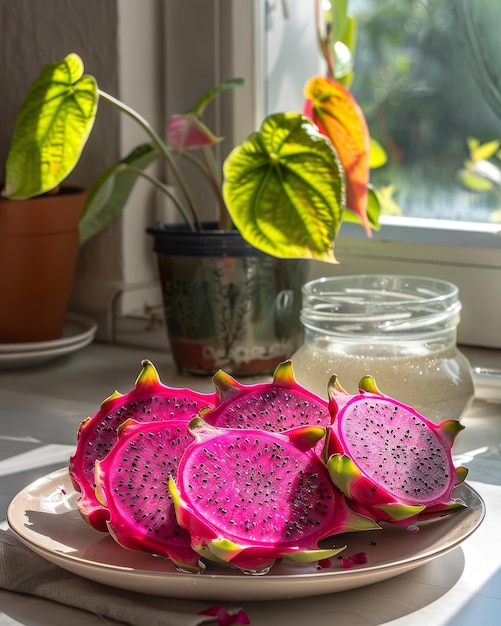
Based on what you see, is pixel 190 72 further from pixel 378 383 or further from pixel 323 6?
pixel 378 383

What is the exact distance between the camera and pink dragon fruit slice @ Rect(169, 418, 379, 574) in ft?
1.87

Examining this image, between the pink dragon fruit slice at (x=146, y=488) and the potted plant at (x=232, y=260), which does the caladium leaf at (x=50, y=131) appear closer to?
the potted plant at (x=232, y=260)

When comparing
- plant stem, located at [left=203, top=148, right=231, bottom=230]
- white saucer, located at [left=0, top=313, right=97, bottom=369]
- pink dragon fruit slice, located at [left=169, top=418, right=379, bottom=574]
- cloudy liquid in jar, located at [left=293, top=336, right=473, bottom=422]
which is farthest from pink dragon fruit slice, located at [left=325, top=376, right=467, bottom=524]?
white saucer, located at [left=0, top=313, right=97, bottom=369]

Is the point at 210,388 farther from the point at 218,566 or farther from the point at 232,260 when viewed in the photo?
the point at 218,566

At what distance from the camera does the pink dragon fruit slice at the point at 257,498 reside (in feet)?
1.87

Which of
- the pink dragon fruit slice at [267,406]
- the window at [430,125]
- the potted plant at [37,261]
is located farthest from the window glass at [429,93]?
the pink dragon fruit slice at [267,406]

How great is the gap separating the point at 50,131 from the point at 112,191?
235 millimetres

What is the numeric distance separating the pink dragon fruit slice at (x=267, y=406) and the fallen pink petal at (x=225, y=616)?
0.13 meters

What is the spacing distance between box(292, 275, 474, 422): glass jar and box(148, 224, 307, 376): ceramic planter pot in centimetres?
18

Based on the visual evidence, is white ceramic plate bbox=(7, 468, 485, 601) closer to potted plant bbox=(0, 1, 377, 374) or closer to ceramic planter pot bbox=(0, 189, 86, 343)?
potted plant bbox=(0, 1, 377, 374)

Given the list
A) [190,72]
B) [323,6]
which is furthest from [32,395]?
[323,6]

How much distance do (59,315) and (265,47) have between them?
0.42 meters

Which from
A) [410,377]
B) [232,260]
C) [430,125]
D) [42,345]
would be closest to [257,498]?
[410,377]

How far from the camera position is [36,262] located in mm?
1276
